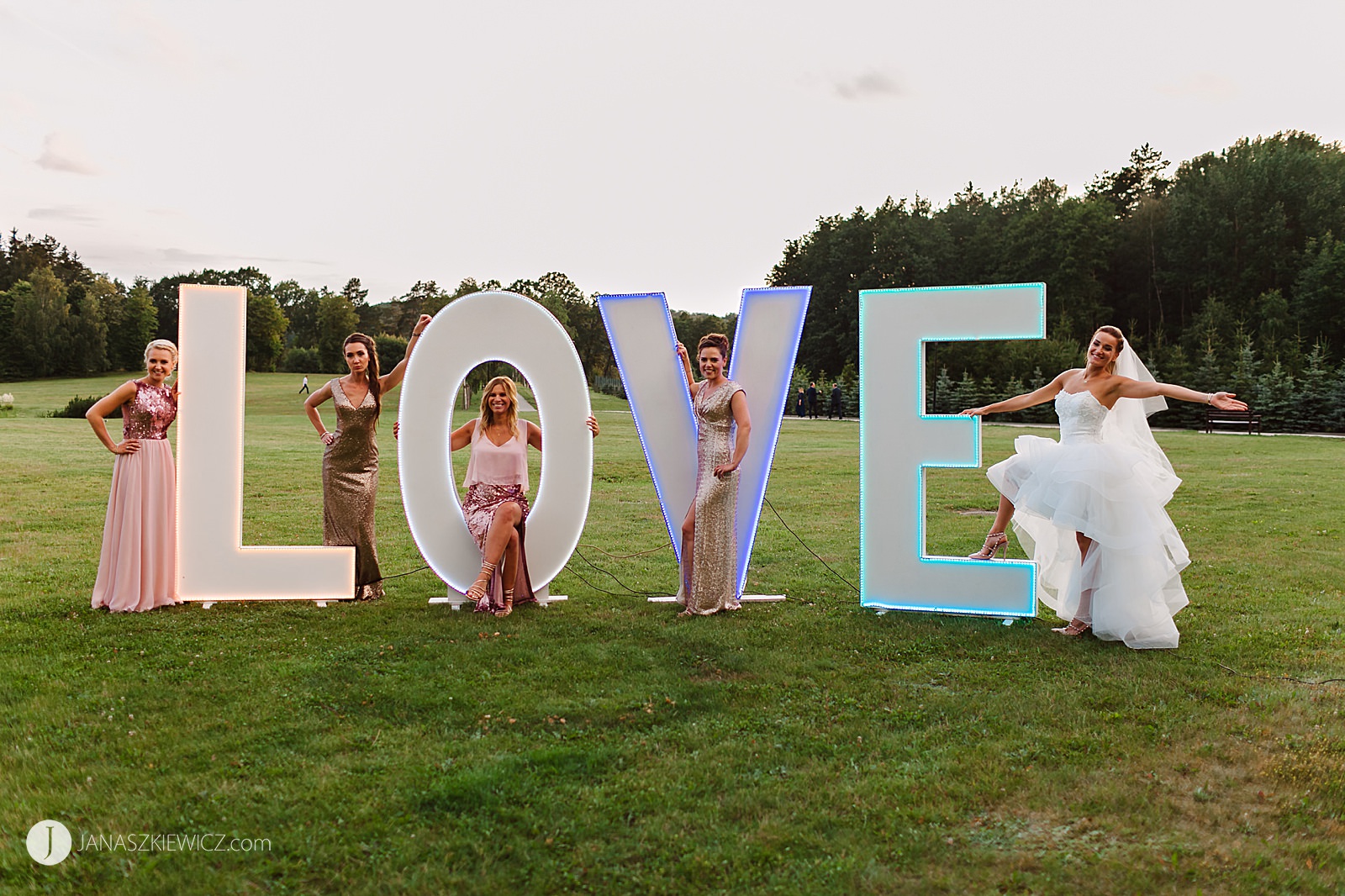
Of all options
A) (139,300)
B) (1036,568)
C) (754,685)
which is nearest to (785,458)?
(1036,568)

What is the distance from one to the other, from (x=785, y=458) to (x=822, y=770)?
64.4 ft

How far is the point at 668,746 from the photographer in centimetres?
527

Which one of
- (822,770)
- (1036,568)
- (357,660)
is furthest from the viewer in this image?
(1036,568)

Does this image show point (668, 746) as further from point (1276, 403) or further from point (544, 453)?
point (1276, 403)

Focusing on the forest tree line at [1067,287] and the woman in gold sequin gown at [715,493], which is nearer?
the woman in gold sequin gown at [715,493]

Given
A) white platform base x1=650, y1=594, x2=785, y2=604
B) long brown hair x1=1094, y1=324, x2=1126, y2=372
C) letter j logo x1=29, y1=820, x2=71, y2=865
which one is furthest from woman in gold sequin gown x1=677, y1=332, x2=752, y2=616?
letter j logo x1=29, y1=820, x2=71, y2=865

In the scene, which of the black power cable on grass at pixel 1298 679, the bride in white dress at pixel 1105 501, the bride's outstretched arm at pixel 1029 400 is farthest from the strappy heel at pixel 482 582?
the black power cable on grass at pixel 1298 679

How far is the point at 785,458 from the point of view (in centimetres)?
2438

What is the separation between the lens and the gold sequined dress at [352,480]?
8695mm

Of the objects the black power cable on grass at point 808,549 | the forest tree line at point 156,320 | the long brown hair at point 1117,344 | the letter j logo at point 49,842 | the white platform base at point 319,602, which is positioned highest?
the forest tree line at point 156,320

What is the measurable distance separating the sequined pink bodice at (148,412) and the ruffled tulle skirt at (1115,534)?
25.5ft

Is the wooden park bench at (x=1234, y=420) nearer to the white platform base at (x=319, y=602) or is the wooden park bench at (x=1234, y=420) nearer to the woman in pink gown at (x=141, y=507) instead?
the white platform base at (x=319, y=602)

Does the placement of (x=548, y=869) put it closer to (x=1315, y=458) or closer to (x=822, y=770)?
(x=822, y=770)

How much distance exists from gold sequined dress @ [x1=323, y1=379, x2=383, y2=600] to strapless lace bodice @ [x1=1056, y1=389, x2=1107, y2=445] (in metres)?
6.30
